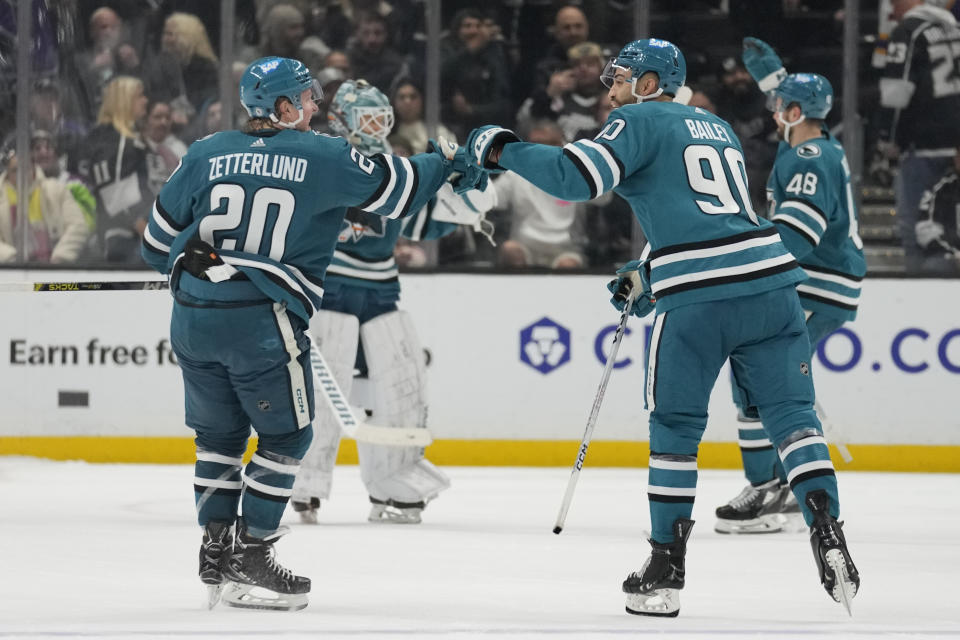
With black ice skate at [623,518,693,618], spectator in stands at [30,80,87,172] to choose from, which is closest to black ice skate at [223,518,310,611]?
black ice skate at [623,518,693,618]

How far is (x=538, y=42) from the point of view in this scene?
809cm

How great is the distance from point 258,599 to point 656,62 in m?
1.59

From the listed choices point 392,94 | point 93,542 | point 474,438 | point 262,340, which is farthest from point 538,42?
point 262,340

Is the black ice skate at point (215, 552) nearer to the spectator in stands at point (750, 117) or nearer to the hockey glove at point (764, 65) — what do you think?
the hockey glove at point (764, 65)

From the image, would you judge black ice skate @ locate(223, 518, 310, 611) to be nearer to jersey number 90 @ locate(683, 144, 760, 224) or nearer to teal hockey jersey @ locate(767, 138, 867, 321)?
jersey number 90 @ locate(683, 144, 760, 224)

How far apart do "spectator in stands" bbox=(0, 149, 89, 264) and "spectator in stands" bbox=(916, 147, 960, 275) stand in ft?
→ 13.3

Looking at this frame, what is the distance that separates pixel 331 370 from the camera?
5.68 meters

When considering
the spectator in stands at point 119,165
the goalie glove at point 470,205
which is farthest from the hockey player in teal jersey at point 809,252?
the spectator in stands at point 119,165

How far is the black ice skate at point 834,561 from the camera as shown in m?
3.62

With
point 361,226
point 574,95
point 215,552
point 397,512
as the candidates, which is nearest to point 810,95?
point 361,226

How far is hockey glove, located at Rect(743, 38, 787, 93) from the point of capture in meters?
5.88

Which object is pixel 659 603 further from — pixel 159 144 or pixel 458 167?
pixel 159 144

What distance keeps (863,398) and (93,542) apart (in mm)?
3881

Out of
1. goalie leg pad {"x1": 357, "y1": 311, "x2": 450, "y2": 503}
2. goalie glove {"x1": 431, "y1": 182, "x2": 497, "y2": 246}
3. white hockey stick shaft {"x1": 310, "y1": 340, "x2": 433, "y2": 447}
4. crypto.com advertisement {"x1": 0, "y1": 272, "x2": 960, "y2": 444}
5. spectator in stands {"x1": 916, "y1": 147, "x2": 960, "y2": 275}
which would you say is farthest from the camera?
spectator in stands {"x1": 916, "y1": 147, "x2": 960, "y2": 275}
